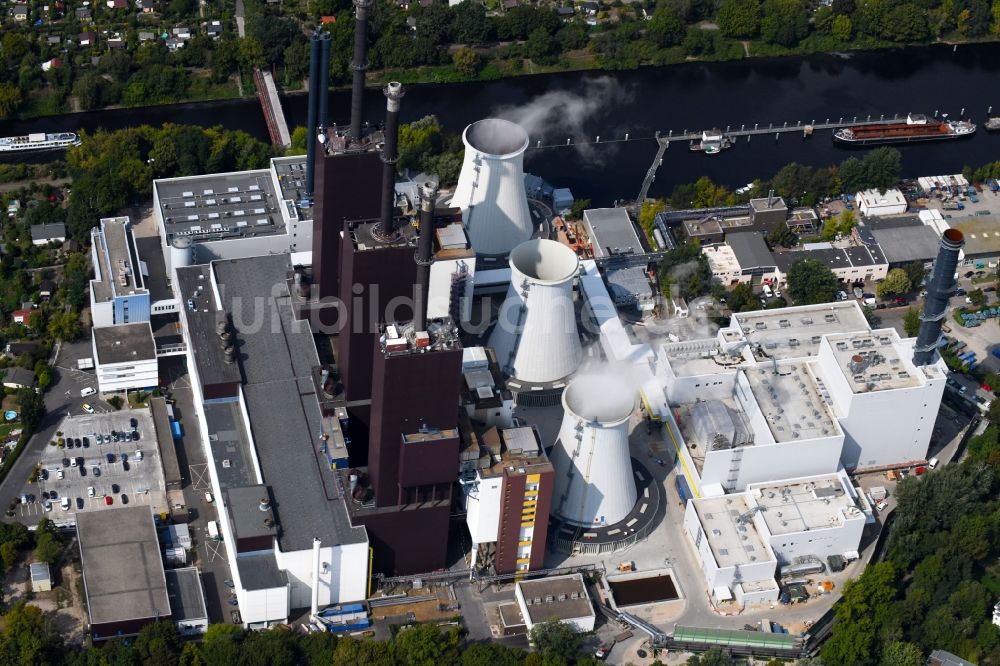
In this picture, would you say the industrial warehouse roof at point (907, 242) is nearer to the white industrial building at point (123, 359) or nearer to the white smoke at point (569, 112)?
the white smoke at point (569, 112)

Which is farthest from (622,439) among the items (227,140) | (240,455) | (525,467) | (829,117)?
(829,117)

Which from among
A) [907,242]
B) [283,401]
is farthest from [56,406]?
[907,242]

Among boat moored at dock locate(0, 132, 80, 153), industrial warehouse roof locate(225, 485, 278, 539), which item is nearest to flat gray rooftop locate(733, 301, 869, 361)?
industrial warehouse roof locate(225, 485, 278, 539)

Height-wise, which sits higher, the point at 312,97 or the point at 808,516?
the point at 312,97

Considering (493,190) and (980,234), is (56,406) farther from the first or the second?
(980,234)

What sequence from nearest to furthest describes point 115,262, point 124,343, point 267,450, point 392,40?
point 267,450
point 124,343
point 115,262
point 392,40

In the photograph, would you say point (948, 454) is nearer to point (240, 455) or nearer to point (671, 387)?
point (671, 387)
